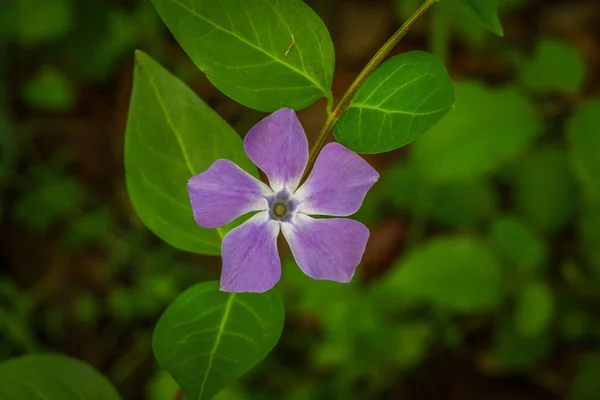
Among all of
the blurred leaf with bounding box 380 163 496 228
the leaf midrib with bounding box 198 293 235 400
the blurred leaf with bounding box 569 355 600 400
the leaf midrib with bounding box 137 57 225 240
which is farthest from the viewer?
the blurred leaf with bounding box 380 163 496 228

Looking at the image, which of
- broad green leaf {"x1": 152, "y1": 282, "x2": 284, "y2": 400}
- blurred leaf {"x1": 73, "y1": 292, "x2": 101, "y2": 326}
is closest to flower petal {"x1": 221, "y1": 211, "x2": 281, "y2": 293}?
broad green leaf {"x1": 152, "y1": 282, "x2": 284, "y2": 400}

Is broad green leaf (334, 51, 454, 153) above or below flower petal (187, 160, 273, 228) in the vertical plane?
above

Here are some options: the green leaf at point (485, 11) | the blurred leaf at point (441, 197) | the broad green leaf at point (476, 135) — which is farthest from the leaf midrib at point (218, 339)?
the blurred leaf at point (441, 197)

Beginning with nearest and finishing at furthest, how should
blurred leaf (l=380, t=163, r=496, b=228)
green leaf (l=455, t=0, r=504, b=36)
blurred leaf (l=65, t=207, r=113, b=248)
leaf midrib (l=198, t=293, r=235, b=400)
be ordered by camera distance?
green leaf (l=455, t=0, r=504, b=36) < leaf midrib (l=198, t=293, r=235, b=400) < blurred leaf (l=380, t=163, r=496, b=228) < blurred leaf (l=65, t=207, r=113, b=248)

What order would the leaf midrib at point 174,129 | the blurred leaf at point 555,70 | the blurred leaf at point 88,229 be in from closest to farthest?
the leaf midrib at point 174,129
the blurred leaf at point 555,70
the blurred leaf at point 88,229

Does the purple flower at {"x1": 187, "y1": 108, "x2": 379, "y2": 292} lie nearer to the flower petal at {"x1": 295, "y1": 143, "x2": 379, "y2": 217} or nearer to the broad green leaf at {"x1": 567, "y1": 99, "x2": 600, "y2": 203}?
the flower petal at {"x1": 295, "y1": 143, "x2": 379, "y2": 217}

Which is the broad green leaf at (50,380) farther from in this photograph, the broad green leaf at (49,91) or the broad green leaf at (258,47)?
the broad green leaf at (49,91)

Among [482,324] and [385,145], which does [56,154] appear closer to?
[482,324]
